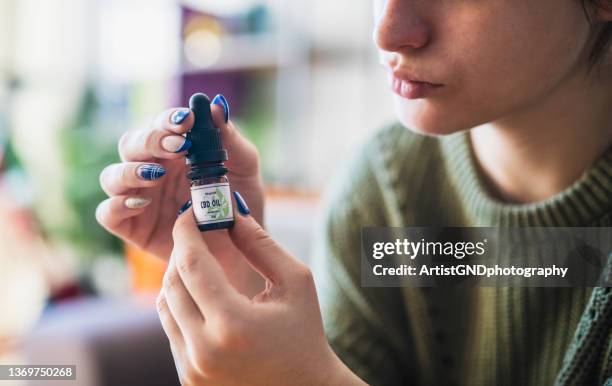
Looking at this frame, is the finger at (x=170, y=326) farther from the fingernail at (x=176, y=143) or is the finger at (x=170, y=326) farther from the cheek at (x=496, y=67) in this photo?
the cheek at (x=496, y=67)

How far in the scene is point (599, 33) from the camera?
0.58 meters

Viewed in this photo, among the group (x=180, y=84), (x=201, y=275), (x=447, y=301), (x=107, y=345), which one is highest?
(x=180, y=84)

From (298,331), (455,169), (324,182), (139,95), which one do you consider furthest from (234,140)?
(139,95)

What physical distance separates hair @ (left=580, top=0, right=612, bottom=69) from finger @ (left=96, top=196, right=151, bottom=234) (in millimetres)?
431

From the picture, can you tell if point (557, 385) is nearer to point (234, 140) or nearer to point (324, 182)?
point (234, 140)

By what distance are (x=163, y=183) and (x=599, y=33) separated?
1.44ft

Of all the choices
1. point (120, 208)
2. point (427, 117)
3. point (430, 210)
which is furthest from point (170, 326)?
point (430, 210)

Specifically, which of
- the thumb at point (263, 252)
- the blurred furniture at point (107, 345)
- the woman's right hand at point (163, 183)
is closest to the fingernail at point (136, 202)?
the woman's right hand at point (163, 183)

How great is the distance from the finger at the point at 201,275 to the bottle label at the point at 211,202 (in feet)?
0.05

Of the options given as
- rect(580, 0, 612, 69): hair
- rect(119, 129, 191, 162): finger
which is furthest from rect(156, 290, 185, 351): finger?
rect(580, 0, 612, 69): hair

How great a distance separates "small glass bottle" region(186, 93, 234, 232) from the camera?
0.45 meters

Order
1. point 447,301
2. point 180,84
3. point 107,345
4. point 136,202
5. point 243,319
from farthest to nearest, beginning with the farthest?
1. point 180,84
2. point 107,345
3. point 447,301
4. point 136,202
5. point 243,319

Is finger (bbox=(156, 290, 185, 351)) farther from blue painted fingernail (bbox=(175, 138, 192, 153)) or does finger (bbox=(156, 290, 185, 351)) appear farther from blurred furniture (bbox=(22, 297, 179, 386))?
blurred furniture (bbox=(22, 297, 179, 386))

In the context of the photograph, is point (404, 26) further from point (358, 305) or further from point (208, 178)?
point (358, 305)
